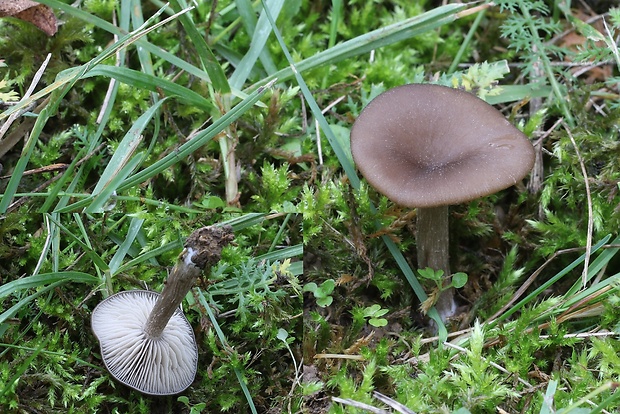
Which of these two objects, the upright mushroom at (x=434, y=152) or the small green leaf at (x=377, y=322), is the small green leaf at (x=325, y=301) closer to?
the small green leaf at (x=377, y=322)

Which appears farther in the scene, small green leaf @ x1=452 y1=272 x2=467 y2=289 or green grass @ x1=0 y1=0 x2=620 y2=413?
small green leaf @ x1=452 y1=272 x2=467 y2=289

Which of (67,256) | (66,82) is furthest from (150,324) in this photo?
(66,82)

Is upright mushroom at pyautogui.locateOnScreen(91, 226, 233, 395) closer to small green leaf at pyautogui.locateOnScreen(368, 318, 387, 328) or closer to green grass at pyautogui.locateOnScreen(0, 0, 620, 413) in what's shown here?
green grass at pyautogui.locateOnScreen(0, 0, 620, 413)

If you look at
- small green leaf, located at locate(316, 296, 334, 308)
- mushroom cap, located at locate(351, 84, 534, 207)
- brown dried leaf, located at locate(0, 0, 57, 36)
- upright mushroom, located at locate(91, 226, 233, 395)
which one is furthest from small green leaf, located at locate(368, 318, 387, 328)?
brown dried leaf, located at locate(0, 0, 57, 36)

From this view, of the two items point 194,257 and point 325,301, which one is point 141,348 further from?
point 325,301

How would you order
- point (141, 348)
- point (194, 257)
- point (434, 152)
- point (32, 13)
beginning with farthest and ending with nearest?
point (32, 13) < point (434, 152) < point (141, 348) < point (194, 257)

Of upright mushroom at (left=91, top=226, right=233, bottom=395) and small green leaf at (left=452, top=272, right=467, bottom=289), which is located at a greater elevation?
upright mushroom at (left=91, top=226, right=233, bottom=395)

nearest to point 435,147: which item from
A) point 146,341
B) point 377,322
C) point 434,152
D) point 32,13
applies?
point 434,152
